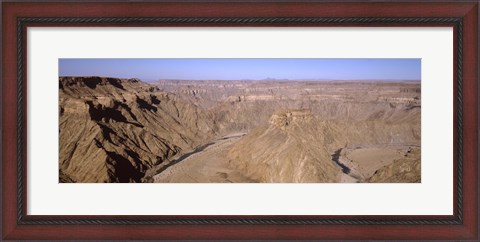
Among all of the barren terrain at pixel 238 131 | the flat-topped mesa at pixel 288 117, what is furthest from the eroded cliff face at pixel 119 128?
the flat-topped mesa at pixel 288 117

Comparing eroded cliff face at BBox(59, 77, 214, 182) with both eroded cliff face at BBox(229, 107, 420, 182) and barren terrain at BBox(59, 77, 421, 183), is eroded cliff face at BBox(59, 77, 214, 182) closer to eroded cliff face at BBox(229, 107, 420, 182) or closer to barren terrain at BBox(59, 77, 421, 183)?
barren terrain at BBox(59, 77, 421, 183)

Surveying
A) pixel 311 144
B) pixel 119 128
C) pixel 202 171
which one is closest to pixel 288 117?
pixel 311 144

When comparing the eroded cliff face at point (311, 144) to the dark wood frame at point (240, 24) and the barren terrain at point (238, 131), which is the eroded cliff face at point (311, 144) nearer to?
the barren terrain at point (238, 131)

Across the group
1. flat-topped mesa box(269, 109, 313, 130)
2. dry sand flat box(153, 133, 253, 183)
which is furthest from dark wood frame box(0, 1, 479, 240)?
flat-topped mesa box(269, 109, 313, 130)

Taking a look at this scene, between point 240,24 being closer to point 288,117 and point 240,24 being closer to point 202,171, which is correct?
point 288,117
